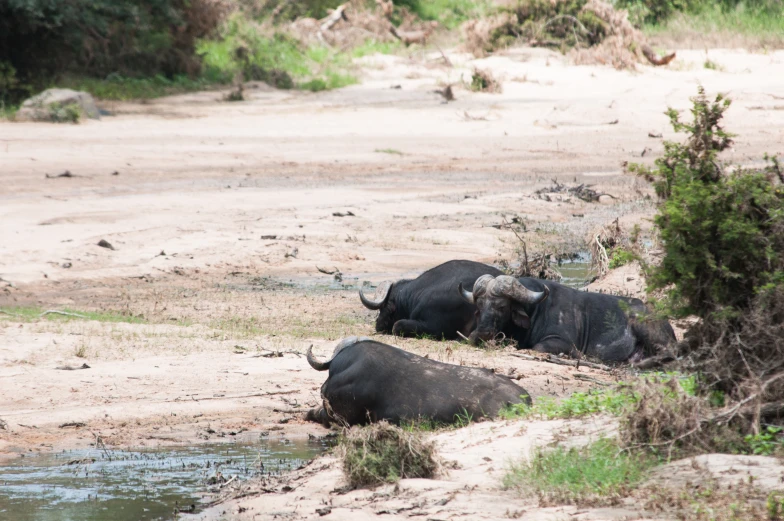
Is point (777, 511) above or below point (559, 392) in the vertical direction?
above

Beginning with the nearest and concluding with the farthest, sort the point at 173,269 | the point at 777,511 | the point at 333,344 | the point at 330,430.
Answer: the point at 777,511
the point at 330,430
the point at 333,344
the point at 173,269

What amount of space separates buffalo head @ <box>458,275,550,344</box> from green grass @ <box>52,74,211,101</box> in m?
20.8

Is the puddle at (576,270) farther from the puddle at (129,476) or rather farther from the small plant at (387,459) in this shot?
the small plant at (387,459)

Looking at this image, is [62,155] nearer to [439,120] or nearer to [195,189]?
[195,189]

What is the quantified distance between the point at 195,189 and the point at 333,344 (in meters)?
9.64

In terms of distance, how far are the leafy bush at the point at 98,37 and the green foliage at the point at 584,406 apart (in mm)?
22115

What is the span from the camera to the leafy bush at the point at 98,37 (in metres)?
26.9

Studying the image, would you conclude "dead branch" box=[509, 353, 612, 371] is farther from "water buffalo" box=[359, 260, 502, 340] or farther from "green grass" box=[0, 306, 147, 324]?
"green grass" box=[0, 306, 147, 324]

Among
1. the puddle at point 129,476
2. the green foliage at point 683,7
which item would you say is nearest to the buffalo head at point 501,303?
the puddle at point 129,476

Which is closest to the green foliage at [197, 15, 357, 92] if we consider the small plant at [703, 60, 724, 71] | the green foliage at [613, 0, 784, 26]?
the small plant at [703, 60, 724, 71]

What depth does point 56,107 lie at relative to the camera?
953 inches

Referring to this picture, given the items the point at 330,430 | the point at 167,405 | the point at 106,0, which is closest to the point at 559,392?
the point at 330,430

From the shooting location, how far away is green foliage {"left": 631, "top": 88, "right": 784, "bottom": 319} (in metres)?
6.11

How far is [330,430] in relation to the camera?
803cm
